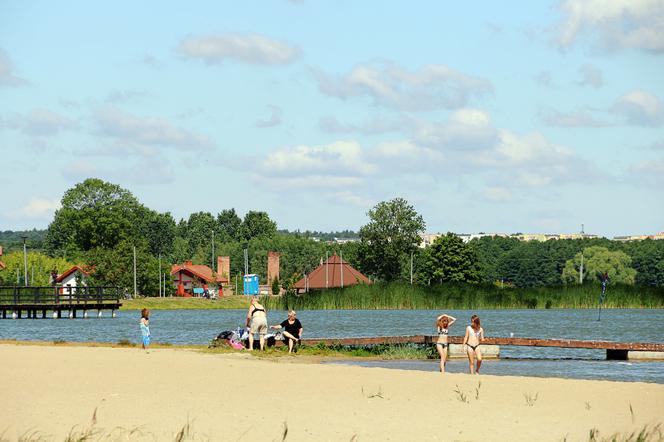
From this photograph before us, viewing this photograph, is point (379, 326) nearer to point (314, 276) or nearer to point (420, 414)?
point (420, 414)

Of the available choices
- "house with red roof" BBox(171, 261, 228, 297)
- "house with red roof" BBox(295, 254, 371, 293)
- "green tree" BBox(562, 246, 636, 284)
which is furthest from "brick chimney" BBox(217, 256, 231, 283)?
"green tree" BBox(562, 246, 636, 284)

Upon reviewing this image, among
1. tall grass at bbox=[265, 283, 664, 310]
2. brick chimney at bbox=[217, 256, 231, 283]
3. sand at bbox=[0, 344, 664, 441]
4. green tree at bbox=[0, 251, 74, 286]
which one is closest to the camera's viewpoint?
sand at bbox=[0, 344, 664, 441]

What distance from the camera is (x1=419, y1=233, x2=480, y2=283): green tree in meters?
134

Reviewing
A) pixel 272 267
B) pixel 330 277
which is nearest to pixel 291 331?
pixel 330 277

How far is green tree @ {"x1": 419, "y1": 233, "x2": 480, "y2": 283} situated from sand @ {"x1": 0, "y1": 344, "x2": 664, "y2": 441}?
104873 millimetres

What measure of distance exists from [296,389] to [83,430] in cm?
671

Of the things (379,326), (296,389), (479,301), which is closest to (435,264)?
(479,301)

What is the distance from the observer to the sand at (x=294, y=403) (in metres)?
18.8

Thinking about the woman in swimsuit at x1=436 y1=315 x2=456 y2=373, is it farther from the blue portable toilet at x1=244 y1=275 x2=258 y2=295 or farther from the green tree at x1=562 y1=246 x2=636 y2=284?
the green tree at x1=562 y1=246 x2=636 y2=284

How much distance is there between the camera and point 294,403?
863 inches

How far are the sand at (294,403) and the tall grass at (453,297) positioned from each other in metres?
62.1

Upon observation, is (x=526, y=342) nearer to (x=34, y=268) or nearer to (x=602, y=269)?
(x=34, y=268)

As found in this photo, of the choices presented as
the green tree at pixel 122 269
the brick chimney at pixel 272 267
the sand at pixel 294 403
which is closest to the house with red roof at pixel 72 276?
the green tree at pixel 122 269

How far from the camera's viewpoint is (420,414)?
20750 millimetres
